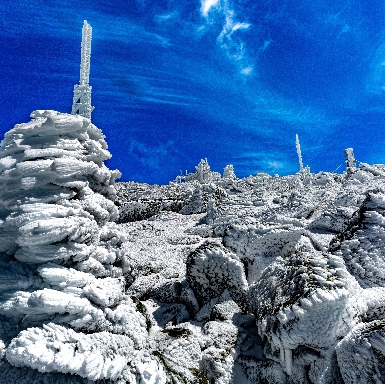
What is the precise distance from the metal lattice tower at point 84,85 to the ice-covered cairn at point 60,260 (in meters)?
1.47

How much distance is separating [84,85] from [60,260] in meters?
4.15

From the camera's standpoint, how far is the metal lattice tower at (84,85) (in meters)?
5.72

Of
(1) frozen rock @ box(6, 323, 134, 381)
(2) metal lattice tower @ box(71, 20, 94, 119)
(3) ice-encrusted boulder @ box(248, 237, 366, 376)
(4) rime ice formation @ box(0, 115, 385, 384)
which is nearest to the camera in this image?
(1) frozen rock @ box(6, 323, 134, 381)

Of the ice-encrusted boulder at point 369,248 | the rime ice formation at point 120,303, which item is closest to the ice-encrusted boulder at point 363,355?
the rime ice formation at point 120,303

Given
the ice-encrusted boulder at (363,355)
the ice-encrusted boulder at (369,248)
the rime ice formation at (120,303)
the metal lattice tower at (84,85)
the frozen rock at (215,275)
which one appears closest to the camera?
the ice-encrusted boulder at (363,355)

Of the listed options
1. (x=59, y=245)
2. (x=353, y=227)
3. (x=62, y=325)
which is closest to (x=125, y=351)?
(x=62, y=325)

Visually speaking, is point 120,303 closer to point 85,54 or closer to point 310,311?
point 310,311

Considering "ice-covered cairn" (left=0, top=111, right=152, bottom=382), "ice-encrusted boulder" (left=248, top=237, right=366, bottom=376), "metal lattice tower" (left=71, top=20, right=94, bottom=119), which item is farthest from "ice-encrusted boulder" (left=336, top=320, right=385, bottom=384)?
"metal lattice tower" (left=71, top=20, right=94, bottom=119)

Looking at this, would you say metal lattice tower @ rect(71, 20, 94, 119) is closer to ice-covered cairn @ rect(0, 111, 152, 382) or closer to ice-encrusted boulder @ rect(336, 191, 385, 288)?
ice-covered cairn @ rect(0, 111, 152, 382)

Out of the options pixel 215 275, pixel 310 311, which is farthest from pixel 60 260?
pixel 310 311

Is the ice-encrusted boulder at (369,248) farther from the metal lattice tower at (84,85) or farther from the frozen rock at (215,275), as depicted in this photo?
the metal lattice tower at (84,85)

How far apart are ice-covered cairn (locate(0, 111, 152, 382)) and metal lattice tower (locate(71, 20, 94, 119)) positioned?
147 centimetres

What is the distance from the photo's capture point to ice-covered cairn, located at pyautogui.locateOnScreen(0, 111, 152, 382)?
2865mm

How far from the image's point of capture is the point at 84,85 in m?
6.21
